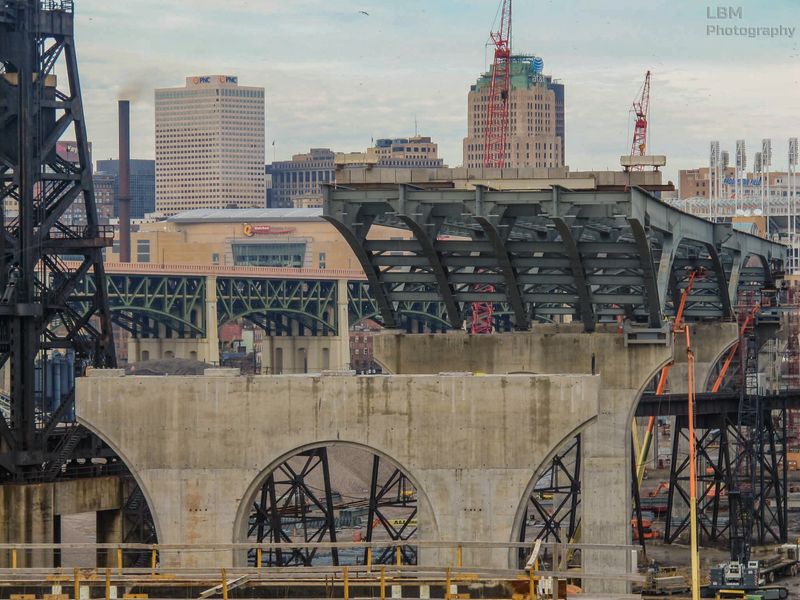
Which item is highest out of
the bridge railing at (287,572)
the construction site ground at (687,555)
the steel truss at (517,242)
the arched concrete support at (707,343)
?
the steel truss at (517,242)

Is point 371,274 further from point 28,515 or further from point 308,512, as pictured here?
point 28,515

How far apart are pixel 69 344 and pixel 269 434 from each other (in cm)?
1076

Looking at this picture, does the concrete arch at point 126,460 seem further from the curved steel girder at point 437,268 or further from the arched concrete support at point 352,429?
the curved steel girder at point 437,268

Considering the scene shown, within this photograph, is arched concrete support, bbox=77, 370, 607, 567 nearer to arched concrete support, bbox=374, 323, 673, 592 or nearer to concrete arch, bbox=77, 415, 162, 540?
concrete arch, bbox=77, 415, 162, 540

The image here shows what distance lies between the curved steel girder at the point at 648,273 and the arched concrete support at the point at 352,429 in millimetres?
9446

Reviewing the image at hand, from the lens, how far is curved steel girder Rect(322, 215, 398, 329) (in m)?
74.7

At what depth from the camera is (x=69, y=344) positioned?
71.8 m

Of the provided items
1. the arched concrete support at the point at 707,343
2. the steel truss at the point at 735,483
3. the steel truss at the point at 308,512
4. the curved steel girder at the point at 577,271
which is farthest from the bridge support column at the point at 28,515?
the arched concrete support at the point at 707,343

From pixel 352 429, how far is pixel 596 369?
16141 millimetres

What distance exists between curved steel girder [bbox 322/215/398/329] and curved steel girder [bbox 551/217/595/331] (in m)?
7.46

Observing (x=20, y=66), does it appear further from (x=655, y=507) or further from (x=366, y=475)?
(x=366, y=475)

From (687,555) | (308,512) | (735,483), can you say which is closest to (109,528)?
(308,512)

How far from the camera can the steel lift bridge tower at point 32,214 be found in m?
68.7

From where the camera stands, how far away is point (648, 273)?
74.6 meters
